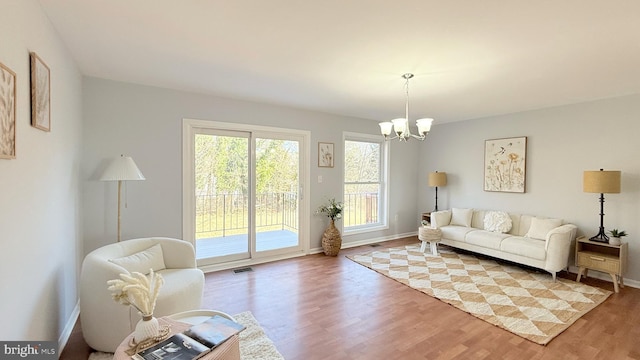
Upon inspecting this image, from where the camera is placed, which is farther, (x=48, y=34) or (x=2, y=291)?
(x=48, y=34)

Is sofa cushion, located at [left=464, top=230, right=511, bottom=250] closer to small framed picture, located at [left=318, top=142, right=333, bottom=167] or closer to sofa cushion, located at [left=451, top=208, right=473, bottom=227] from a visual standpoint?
sofa cushion, located at [left=451, top=208, right=473, bottom=227]

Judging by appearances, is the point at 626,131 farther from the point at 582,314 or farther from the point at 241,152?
the point at 241,152

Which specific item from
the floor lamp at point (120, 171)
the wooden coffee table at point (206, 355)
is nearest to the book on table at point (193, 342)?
the wooden coffee table at point (206, 355)

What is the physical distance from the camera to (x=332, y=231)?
15.2ft

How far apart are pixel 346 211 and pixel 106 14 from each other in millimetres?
4286

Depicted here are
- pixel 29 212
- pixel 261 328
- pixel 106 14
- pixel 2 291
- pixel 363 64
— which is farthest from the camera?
pixel 363 64

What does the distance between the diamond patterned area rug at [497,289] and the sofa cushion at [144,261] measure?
2.73 metres

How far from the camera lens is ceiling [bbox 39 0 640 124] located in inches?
69.8

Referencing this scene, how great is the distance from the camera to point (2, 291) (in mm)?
1307

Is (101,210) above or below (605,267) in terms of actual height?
above

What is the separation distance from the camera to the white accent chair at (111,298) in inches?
77.9

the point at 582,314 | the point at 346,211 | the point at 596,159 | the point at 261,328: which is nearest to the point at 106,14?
the point at 261,328

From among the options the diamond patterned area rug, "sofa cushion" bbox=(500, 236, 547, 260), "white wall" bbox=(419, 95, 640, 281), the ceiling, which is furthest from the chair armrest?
"white wall" bbox=(419, 95, 640, 281)

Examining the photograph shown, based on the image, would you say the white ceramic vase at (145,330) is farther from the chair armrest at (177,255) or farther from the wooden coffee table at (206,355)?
the chair armrest at (177,255)
